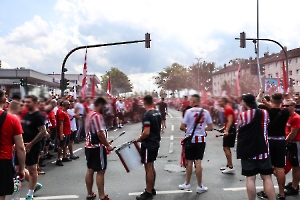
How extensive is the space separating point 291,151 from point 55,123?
6.26 metres

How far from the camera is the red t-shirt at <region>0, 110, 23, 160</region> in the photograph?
3912mm

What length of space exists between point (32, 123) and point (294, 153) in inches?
190

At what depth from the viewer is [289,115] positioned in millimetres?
5547

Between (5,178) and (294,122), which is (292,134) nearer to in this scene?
(294,122)

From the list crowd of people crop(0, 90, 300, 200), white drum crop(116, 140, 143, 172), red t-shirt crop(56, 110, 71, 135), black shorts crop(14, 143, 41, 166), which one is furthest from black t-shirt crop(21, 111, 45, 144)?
red t-shirt crop(56, 110, 71, 135)

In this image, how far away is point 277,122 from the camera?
5.46 meters

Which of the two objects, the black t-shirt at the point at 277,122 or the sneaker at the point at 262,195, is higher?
the black t-shirt at the point at 277,122

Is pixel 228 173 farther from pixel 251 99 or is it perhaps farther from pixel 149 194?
pixel 251 99

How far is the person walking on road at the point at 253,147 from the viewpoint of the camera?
482cm

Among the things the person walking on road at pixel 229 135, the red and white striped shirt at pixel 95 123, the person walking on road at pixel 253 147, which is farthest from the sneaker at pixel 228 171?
the red and white striped shirt at pixel 95 123

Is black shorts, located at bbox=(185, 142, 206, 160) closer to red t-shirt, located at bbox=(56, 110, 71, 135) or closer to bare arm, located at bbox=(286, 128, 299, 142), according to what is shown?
bare arm, located at bbox=(286, 128, 299, 142)

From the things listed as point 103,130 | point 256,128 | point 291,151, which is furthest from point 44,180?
point 291,151

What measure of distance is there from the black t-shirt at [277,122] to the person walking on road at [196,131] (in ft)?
3.83

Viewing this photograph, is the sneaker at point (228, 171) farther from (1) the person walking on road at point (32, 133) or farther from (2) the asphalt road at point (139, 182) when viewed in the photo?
(1) the person walking on road at point (32, 133)
